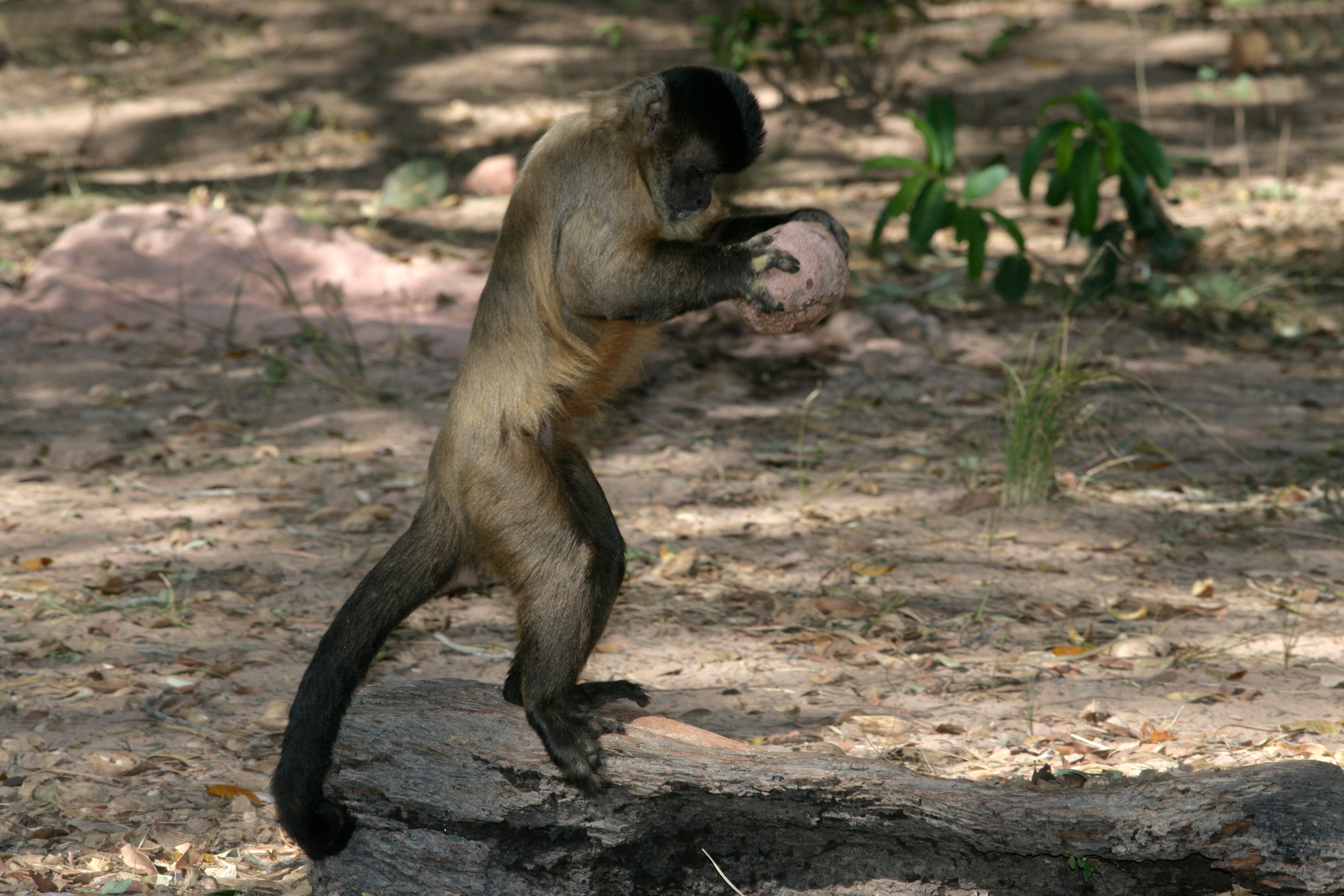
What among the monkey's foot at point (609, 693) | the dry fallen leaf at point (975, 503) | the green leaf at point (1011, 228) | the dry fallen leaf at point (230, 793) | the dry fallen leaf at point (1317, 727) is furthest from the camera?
the green leaf at point (1011, 228)

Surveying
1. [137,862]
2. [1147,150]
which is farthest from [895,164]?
[137,862]

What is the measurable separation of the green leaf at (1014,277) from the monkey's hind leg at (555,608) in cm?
465

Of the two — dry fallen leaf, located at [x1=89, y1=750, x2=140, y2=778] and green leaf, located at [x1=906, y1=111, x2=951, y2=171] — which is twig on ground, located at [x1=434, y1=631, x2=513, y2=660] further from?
green leaf, located at [x1=906, y1=111, x2=951, y2=171]

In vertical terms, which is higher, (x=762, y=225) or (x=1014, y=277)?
(x=762, y=225)

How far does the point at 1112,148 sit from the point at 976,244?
0.91 m

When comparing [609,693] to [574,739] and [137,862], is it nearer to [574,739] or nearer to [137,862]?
[574,739]

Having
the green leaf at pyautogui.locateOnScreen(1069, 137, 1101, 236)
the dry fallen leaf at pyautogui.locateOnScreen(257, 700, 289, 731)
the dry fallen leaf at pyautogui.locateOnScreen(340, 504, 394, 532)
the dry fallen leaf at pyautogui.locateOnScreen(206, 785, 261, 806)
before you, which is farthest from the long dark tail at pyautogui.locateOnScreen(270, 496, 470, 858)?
the green leaf at pyautogui.locateOnScreen(1069, 137, 1101, 236)

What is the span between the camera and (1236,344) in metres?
7.29

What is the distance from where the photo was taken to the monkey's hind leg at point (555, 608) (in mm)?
2941

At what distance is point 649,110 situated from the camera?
120 inches

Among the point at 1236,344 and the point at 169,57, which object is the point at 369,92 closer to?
the point at 169,57

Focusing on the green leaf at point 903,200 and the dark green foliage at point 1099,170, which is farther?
the green leaf at point 903,200

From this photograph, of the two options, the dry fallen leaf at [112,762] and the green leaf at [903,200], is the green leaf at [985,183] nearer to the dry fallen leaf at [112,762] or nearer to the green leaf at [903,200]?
the green leaf at [903,200]

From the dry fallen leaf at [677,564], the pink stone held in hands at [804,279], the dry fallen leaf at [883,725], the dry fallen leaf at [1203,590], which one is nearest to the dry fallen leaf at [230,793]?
the dry fallen leaf at [883,725]
